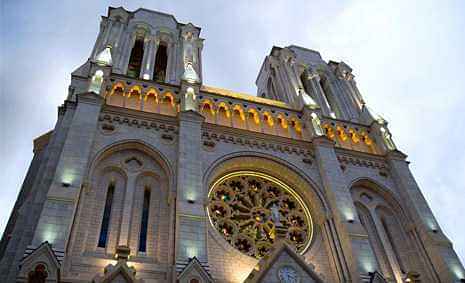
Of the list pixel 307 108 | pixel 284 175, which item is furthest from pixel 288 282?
pixel 307 108

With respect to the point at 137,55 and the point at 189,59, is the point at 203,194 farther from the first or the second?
the point at 137,55

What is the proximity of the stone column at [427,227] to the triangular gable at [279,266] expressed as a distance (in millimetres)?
6919

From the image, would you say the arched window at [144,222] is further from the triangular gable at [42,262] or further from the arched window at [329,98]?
the arched window at [329,98]

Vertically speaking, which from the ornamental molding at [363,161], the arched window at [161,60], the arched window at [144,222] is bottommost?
the arched window at [144,222]

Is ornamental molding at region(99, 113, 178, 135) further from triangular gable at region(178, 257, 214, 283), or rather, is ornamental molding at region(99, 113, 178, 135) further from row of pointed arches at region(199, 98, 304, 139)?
triangular gable at region(178, 257, 214, 283)

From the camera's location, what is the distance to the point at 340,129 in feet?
75.6

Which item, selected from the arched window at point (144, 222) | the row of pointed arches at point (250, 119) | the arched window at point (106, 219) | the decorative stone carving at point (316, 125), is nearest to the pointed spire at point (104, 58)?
the row of pointed arches at point (250, 119)

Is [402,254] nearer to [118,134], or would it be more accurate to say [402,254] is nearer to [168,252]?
[168,252]

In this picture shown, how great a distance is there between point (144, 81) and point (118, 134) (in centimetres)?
474

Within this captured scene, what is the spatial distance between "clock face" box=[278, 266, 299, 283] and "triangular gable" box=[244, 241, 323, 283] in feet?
0.31

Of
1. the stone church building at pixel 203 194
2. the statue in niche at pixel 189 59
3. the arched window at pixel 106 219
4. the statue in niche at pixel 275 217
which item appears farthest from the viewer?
the statue in niche at pixel 189 59

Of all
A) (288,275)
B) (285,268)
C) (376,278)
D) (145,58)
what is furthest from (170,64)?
(376,278)

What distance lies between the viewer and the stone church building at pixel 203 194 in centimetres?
1267

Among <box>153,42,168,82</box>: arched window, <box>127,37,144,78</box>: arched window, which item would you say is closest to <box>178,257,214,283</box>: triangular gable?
<box>153,42,168,82</box>: arched window
